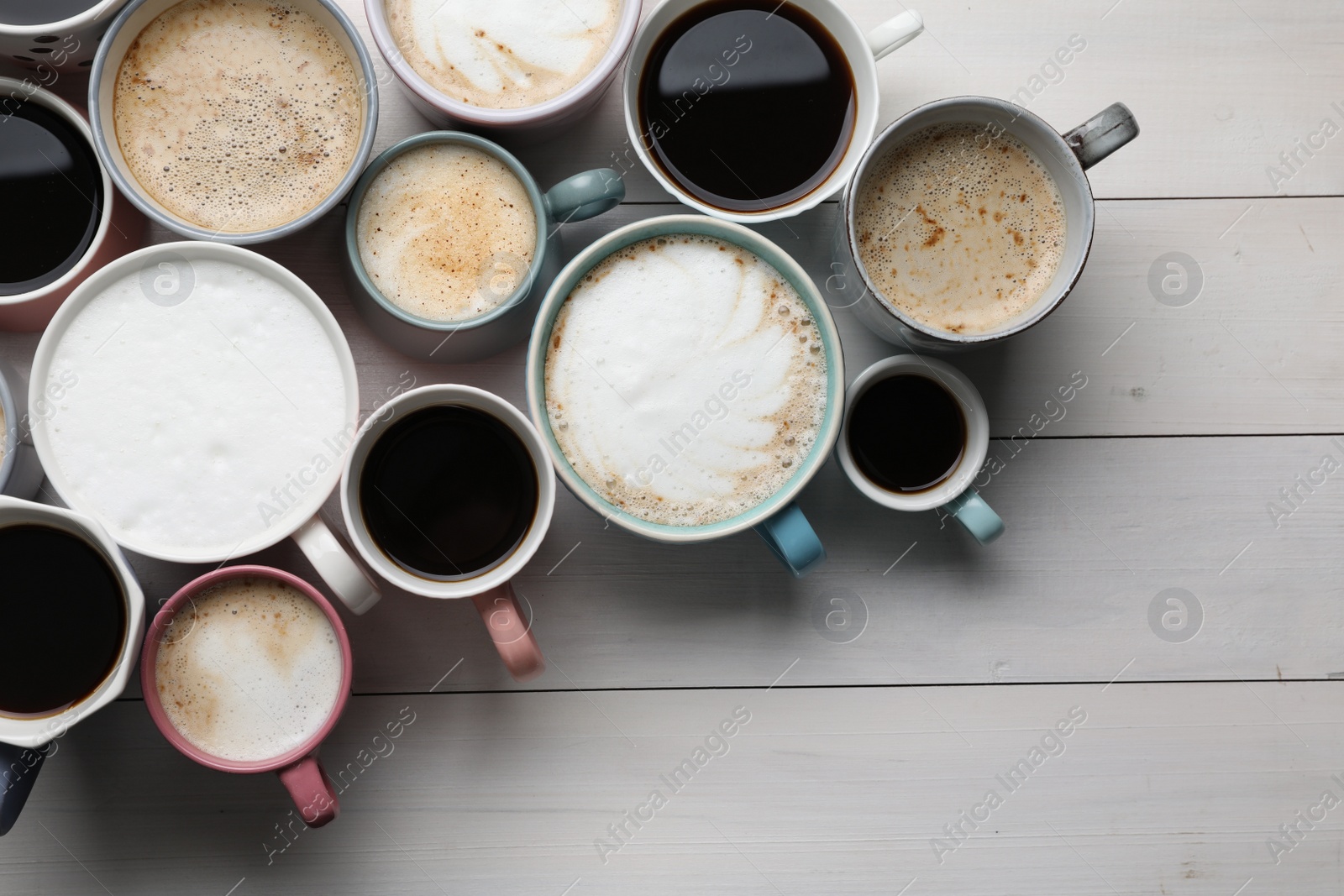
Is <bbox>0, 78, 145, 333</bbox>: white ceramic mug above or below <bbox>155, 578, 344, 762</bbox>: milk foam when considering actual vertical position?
above

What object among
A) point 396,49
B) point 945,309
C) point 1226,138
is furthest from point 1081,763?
point 396,49

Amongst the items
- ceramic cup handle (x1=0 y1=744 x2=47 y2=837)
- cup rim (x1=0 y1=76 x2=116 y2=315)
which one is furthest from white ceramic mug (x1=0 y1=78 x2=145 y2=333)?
ceramic cup handle (x1=0 y1=744 x2=47 y2=837)

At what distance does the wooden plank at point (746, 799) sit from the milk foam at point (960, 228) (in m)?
0.41

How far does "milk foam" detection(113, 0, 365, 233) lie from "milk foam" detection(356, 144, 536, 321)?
2.1 inches

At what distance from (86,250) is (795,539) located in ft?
2.35

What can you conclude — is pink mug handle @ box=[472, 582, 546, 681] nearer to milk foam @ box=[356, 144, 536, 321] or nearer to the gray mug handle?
milk foam @ box=[356, 144, 536, 321]

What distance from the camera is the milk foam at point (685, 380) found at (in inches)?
32.3

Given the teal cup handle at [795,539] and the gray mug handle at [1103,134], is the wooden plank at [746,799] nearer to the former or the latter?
the teal cup handle at [795,539]

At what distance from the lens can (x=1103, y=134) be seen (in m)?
0.80

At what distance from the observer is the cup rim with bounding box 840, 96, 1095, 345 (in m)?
0.80

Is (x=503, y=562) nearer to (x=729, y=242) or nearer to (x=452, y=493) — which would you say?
(x=452, y=493)

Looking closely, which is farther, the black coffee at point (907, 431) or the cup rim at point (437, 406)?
the black coffee at point (907, 431)

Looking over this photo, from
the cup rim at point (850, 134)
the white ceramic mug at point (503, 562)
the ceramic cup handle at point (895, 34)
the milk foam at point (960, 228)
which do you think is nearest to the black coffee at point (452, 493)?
the white ceramic mug at point (503, 562)

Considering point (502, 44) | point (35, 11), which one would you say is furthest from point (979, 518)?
point (35, 11)
